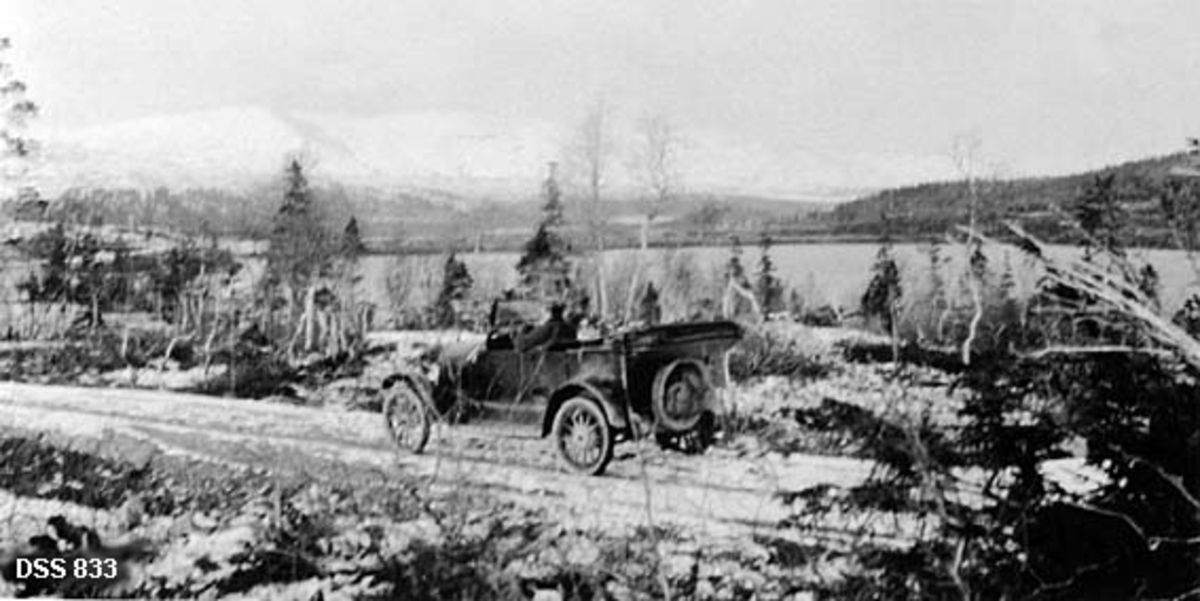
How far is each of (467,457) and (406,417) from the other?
279mm

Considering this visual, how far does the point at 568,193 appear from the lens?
512 centimetres

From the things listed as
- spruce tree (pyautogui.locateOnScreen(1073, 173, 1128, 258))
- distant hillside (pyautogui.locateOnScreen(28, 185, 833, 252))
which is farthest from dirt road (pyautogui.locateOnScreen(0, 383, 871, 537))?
spruce tree (pyautogui.locateOnScreen(1073, 173, 1128, 258))

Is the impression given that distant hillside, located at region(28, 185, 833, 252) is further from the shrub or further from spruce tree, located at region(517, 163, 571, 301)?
the shrub

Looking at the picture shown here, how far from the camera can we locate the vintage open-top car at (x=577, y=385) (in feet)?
16.1

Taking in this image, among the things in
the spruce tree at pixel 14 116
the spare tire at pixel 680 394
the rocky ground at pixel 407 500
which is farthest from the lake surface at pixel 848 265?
the spruce tree at pixel 14 116

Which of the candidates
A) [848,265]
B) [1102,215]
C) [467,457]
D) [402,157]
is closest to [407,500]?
[467,457]

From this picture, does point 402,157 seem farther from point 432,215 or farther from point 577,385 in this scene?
point 577,385

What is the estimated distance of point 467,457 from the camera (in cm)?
520

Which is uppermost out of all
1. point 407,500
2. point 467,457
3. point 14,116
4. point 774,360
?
point 14,116

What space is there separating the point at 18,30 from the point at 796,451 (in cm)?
325

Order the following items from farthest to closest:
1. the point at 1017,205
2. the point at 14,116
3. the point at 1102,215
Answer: the point at 14,116, the point at 1017,205, the point at 1102,215

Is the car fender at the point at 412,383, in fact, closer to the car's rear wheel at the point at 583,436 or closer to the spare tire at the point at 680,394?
the car's rear wheel at the point at 583,436

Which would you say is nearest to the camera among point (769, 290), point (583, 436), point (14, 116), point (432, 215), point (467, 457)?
point (769, 290)

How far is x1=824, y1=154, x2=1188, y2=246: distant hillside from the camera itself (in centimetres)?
466
